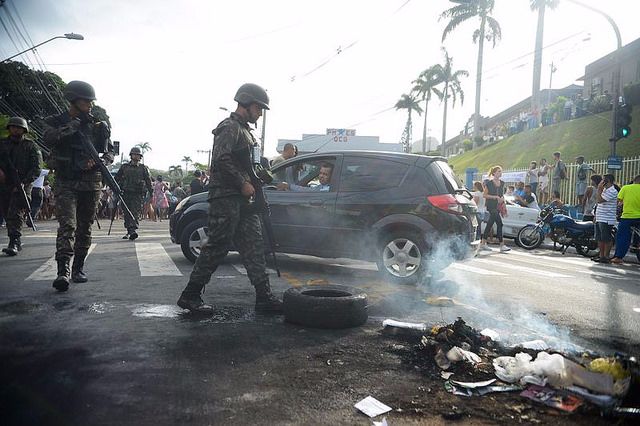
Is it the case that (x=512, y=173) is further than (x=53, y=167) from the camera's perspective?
Yes

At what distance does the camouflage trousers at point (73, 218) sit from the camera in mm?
5023

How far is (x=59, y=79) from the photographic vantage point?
1646 inches

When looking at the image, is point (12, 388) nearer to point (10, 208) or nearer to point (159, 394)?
point (159, 394)

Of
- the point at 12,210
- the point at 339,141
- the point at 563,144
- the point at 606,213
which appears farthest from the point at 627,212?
the point at 339,141

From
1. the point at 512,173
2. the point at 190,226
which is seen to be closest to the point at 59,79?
the point at 512,173

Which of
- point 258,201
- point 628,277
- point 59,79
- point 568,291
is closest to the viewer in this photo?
point 258,201

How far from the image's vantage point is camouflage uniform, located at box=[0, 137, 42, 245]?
7242mm

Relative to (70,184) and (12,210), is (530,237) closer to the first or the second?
(70,184)

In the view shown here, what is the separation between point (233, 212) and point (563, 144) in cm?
3158

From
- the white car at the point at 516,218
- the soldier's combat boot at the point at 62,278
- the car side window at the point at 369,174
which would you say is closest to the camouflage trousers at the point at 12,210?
the soldier's combat boot at the point at 62,278

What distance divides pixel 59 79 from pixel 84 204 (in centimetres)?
4375

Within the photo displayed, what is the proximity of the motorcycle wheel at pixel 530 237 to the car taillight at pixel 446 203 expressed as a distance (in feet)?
26.6

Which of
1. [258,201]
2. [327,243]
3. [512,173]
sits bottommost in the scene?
[327,243]

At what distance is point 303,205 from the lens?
666cm
